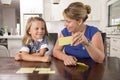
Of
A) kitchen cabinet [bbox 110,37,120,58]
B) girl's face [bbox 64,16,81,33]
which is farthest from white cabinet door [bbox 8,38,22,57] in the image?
girl's face [bbox 64,16,81,33]

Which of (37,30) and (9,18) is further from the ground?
(9,18)

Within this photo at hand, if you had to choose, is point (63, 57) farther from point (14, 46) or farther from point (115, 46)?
point (14, 46)

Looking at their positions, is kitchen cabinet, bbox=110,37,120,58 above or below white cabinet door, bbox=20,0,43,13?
below

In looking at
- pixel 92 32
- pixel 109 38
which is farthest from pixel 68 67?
pixel 109 38

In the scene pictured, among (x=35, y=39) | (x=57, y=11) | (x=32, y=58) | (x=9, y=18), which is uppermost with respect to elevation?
(x=9, y=18)

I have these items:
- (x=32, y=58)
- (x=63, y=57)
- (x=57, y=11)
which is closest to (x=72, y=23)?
(x=63, y=57)

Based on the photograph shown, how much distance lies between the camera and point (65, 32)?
5.25 feet

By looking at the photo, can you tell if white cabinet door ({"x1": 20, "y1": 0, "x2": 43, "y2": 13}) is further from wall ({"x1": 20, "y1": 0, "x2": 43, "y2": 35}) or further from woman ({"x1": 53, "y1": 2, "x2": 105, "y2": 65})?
woman ({"x1": 53, "y1": 2, "x2": 105, "y2": 65})

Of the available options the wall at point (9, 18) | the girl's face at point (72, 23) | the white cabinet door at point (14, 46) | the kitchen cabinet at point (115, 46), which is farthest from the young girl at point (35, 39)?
Result: the wall at point (9, 18)

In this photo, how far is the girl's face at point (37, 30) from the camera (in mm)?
1519

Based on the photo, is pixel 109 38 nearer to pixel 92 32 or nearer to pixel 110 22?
pixel 110 22

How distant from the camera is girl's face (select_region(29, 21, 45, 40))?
4.98ft

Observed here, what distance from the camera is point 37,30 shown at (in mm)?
1521

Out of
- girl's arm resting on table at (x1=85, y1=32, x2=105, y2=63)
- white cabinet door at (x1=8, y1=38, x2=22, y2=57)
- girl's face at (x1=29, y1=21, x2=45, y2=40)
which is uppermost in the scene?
girl's face at (x1=29, y1=21, x2=45, y2=40)
